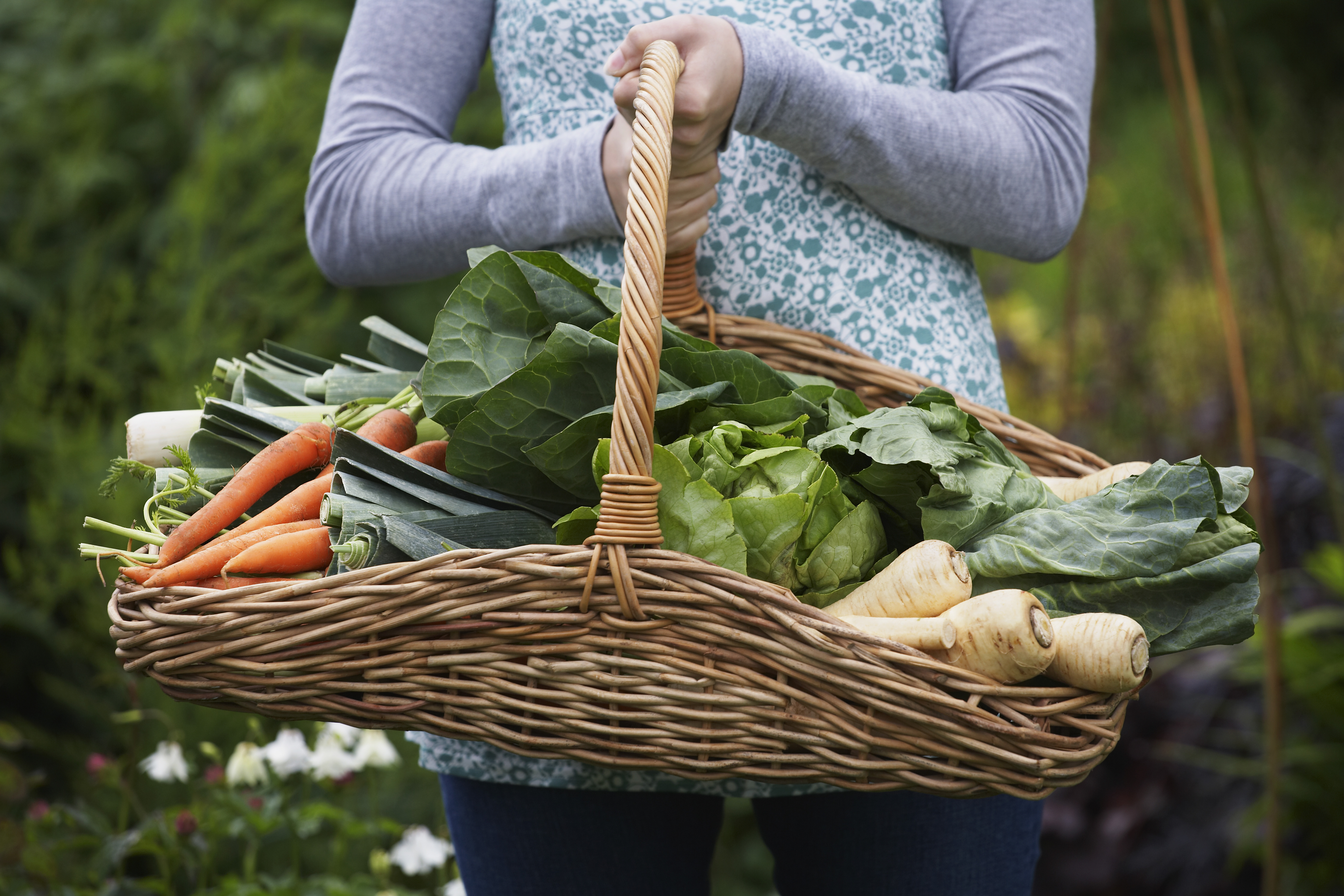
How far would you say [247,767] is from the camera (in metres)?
1.48

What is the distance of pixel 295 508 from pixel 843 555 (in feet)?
1.63

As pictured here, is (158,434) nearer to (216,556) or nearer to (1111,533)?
(216,556)

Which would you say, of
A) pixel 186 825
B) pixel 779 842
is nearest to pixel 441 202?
pixel 779 842

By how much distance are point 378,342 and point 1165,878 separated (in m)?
1.90

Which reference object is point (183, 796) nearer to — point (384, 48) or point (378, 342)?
point (378, 342)

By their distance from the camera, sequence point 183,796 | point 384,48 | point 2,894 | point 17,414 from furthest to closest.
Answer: point 17,414 < point 183,796 < point 2,894 < point 384,48

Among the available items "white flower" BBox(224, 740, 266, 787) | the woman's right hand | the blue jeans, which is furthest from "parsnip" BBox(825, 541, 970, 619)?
"white flower" BBox(224, 740, 266, 787)

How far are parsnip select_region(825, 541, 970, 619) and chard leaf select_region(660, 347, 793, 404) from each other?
8.4 inches

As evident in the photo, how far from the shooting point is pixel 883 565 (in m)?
0.91

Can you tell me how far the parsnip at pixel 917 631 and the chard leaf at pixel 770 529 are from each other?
0.08 m

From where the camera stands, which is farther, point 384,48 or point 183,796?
point 183,796

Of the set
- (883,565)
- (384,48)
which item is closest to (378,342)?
(384,48)

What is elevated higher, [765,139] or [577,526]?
[765,139]

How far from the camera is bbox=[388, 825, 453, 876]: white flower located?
1435 millimetres
